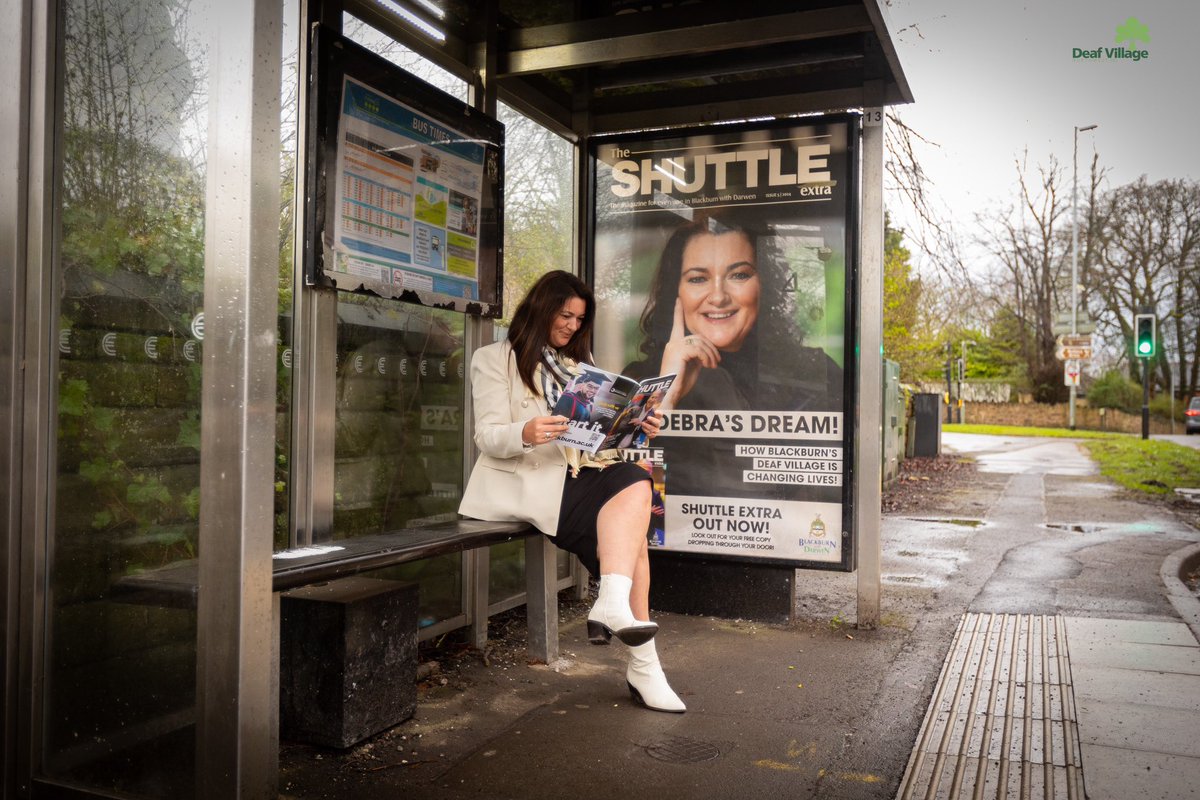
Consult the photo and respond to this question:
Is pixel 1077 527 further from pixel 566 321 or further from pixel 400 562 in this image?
pixel 400 562

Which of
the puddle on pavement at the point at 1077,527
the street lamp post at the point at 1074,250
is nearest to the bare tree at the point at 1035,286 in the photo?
the street lamp post at the point at 1074,250

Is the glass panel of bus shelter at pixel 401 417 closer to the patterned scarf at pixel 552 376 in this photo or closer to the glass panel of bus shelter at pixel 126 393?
the patterned scarf at pixel 552 376

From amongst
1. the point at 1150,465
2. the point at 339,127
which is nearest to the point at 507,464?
the point at 339,127

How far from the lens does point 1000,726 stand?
3678 millimetres

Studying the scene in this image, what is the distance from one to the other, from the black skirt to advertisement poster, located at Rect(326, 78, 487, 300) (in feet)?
3.68

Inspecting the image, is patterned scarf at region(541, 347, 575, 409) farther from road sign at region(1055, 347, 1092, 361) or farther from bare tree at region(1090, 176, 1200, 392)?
bare tree at region(1090, 176, 1200, 392)

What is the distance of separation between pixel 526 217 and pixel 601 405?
1.93 m

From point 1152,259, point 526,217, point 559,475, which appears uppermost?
point 1152,259

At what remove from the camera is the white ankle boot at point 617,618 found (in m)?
3.72

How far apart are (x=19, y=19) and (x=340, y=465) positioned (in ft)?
6.11

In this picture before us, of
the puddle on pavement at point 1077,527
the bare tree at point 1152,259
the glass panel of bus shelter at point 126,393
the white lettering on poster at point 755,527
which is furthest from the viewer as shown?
the bare tree at point 1152,259

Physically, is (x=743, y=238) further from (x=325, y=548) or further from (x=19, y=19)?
(x=19, y=19)

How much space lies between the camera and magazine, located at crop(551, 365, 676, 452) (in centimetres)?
379

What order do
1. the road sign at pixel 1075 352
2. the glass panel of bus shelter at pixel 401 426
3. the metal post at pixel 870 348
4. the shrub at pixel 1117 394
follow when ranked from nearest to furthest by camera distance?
the glass panel of bus shelter at pixel 401 426 < the metal post at pixel 870 348 < the road sign at pixel 1075 352 < the shrub at pixel 1117 394
